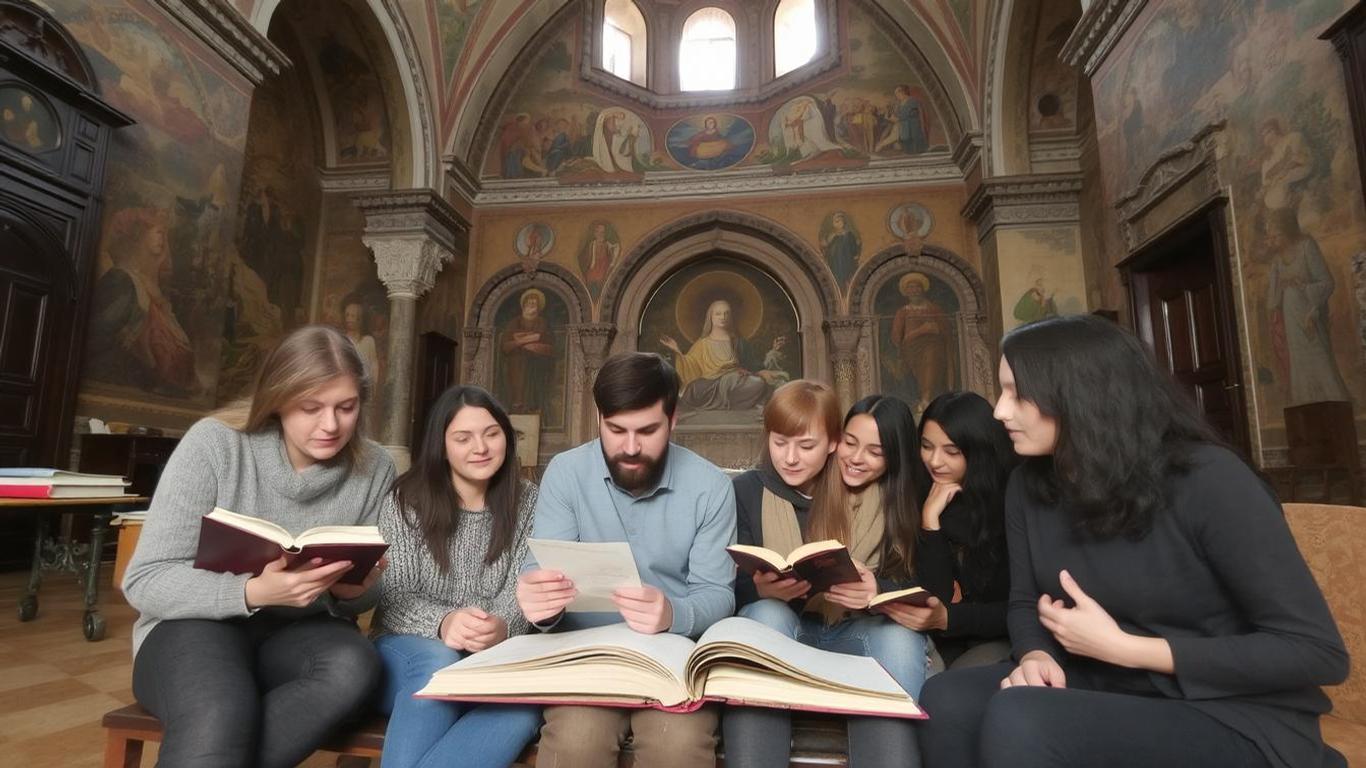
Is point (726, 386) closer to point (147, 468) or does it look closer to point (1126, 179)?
point (1126, 179)

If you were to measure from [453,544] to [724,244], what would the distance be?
10.9 metres

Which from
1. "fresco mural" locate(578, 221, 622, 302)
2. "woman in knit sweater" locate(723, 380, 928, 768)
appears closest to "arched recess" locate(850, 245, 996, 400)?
"fresco mural" locate(578, 221, 622, 302)

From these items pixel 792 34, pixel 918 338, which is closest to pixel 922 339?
pixel 918 338

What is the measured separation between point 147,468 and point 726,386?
8207mm

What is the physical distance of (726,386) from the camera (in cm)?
1202

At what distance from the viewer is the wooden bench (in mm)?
1479

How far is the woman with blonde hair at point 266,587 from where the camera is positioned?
1.48 metres

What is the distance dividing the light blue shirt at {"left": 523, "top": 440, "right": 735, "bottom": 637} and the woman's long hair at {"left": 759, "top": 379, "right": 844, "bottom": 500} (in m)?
0.36

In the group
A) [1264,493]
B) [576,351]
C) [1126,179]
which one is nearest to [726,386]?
[576,351]

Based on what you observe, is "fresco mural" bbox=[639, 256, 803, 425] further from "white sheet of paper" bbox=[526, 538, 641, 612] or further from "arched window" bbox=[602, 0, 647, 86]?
"white sheet of paper" bbox=[526, 538, 641, 612]

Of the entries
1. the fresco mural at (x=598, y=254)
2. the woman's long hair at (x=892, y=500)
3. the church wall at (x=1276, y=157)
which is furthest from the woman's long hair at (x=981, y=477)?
the fresco mural at (x=598, y=254)

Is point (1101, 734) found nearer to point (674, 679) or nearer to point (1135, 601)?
point (1135, 601)

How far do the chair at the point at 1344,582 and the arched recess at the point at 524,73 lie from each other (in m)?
10.5

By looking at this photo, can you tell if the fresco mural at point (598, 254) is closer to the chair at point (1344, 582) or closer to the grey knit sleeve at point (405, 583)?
the grey knit sleeve at point (405, 583)
